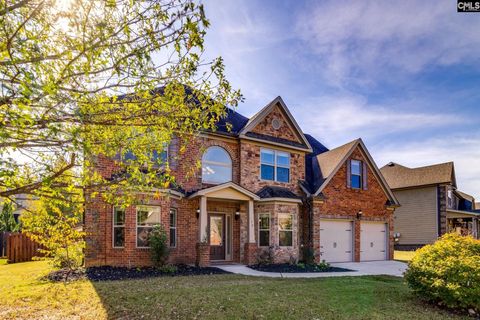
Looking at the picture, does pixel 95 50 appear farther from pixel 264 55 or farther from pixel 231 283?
pixel 231 283

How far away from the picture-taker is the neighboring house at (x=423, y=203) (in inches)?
999

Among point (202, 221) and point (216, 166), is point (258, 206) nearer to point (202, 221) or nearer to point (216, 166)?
point (216, 166)

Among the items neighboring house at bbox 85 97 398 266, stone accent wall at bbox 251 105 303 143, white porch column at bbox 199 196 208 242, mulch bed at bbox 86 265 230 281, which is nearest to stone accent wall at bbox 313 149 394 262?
neighboring house at bbox 85 97 398 266

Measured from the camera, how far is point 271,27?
9.58 metres

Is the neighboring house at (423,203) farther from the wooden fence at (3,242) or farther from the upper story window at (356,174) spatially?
the wooden fence at (3,242)

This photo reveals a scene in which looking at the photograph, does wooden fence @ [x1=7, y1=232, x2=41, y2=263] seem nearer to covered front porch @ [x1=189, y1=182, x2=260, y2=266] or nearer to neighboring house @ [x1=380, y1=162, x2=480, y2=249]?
covered front porch @ [x1=189, y1=182, x2=260, y2=266]

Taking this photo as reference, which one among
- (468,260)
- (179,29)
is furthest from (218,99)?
(468,260)

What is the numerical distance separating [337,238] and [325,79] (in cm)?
873

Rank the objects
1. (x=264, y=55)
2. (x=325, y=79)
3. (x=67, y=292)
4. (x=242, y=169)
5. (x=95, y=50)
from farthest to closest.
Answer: (x=242, y=169) < (x=325, y=79) < (x=264, y=55) < (x=67, y=292) < (x=95, y=50)

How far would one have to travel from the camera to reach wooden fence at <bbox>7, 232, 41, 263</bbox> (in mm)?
17453

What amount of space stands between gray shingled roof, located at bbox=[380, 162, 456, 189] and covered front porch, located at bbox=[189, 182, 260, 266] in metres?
17.7

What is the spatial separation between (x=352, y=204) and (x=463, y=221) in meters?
20.9

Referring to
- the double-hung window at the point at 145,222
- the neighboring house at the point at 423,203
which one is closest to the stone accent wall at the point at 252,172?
the double-hung window at the point at 145,222

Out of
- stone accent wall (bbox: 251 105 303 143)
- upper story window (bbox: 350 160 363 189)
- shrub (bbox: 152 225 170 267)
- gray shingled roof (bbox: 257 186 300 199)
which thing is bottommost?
shrub (bbox: 152 225 170 267)
